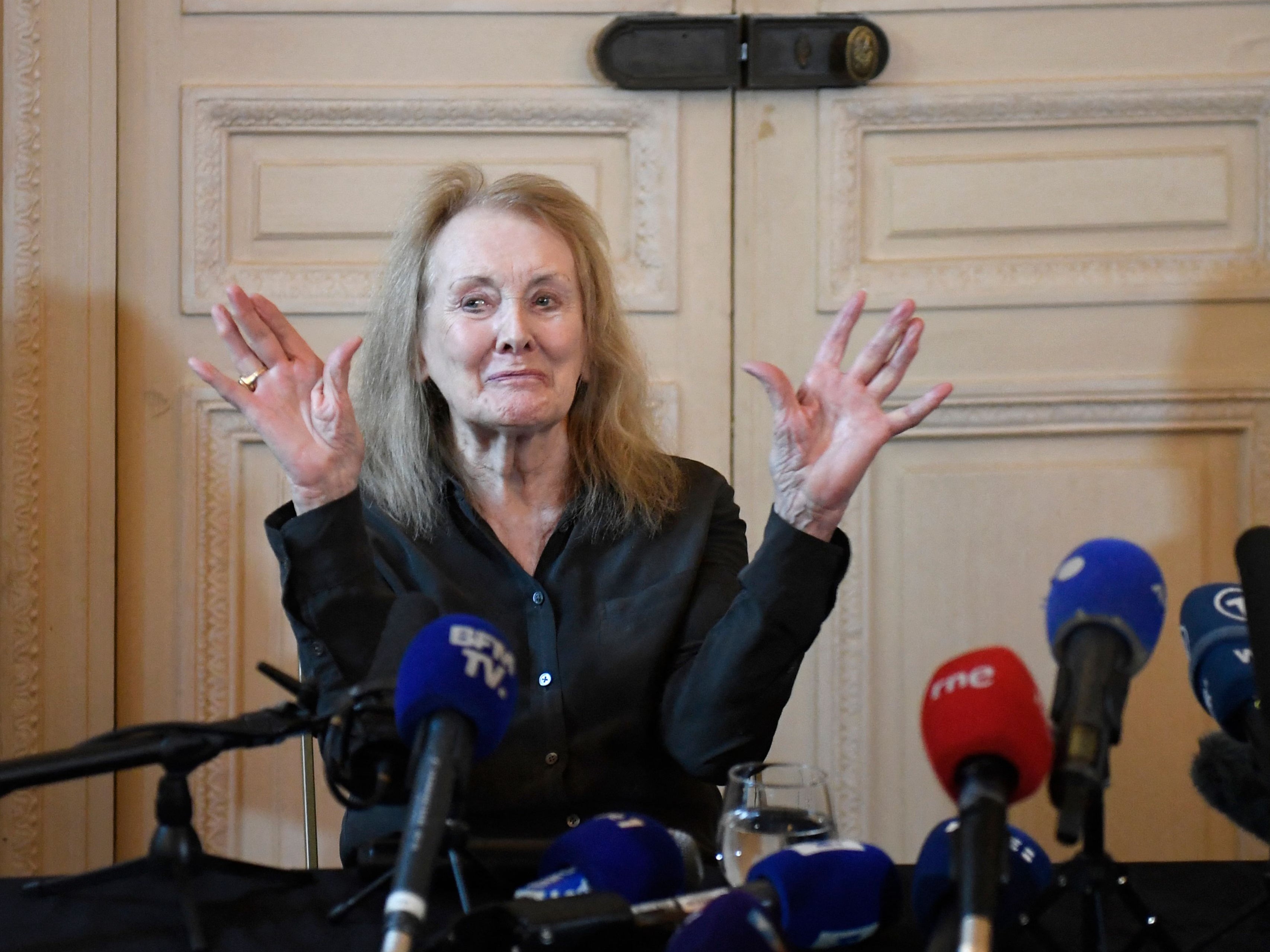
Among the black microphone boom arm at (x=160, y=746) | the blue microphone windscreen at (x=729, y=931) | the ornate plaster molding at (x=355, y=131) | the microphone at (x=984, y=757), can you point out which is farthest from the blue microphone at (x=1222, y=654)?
the ornate plaster molding at (x=355, y=131)

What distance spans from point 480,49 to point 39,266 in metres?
0.96

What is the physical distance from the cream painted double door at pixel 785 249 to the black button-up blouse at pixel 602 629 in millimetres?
795

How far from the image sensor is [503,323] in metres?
1.81

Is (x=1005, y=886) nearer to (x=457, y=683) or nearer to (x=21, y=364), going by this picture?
(x=457, y=683)

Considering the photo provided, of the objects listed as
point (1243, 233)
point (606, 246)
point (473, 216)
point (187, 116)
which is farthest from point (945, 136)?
point (187, 116)

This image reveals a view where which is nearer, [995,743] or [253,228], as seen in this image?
[995,743]

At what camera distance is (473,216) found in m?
1.92

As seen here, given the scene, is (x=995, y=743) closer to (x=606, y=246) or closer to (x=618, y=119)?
(x=606, y=246)

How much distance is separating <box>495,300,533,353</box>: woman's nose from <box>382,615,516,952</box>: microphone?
0.87 metres

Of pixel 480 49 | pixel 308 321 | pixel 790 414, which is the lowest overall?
pixel 790 414

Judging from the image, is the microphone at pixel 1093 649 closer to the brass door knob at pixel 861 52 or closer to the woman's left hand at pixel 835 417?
the woman's left hand at pixel 835 417

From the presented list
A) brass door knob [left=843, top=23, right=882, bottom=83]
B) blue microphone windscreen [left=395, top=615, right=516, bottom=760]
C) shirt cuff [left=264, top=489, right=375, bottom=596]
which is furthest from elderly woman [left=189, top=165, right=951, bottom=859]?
brass door knob [left=843, top=23, right=882, bottom=83]

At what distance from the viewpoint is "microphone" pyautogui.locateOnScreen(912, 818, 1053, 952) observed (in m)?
0.94

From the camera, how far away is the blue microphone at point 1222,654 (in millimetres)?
1021
